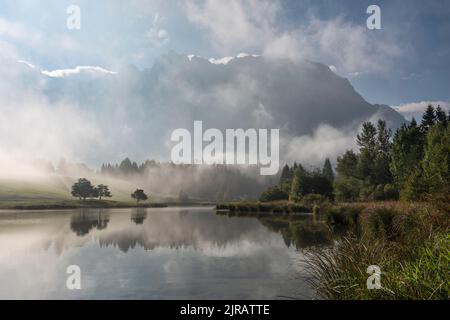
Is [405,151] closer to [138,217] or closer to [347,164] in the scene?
[347,164]

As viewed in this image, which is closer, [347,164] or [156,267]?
[156,267]

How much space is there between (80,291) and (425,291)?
8.09 metres

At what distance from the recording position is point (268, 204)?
5953cm

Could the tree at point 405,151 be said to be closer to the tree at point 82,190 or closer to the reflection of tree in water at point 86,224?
the reflection of tree in water at point 86,224

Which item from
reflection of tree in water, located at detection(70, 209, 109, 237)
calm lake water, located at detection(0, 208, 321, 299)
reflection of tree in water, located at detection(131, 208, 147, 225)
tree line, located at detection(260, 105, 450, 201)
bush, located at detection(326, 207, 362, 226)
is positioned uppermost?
tree line, located at detection(260, 105, 450, 201)

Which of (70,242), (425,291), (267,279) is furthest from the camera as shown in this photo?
(70,242)

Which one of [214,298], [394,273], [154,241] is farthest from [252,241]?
[394,273]

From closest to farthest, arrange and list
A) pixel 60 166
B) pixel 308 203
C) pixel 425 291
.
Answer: pixel 425 291 → pixel 308 203 → pixel 60 166

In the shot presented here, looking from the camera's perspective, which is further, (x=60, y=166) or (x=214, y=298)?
(x=60, y=166)

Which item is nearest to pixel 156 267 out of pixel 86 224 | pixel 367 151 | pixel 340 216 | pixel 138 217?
pixel 340 216

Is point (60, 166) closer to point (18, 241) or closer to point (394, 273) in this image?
point (18, 241)

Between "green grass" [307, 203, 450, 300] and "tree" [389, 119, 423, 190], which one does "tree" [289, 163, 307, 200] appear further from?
"green grass" [307, 203, 450, 300]

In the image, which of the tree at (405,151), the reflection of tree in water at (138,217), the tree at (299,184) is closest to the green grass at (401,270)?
the reflection of tree in water at (138,217)

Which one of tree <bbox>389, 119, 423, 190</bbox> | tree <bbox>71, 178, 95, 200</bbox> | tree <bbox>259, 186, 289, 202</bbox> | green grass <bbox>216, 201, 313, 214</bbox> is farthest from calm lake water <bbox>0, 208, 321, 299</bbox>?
→ tree <bbox>71, 178, 95, 200</bbox>
